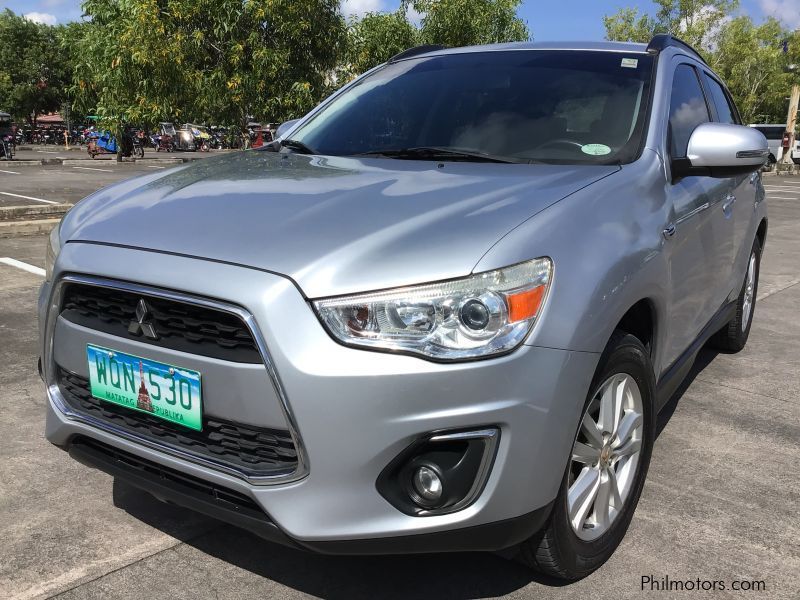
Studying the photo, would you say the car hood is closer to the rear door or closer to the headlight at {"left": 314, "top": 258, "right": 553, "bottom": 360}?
the headlight at {"left": 314, "top": 258, "right": 553, "bottom": 360}

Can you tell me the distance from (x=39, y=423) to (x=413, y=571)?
198cm

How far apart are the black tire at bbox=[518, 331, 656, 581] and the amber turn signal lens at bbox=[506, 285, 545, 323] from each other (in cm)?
34

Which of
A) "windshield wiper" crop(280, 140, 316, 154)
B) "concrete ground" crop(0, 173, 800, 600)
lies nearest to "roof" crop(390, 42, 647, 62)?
"windshield wiper" crop(280, 140, 316, 154)

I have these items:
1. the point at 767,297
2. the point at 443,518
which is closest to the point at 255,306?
the point at 443,518

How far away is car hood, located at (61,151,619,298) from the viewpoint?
72.8 inches

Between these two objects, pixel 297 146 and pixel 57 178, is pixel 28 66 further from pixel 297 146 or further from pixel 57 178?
pixel 297 146

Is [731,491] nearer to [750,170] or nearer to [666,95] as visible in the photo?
[750,170]

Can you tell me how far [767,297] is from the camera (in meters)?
6.69

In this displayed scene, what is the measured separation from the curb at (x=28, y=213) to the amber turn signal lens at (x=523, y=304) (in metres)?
8.72

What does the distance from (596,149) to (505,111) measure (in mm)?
443

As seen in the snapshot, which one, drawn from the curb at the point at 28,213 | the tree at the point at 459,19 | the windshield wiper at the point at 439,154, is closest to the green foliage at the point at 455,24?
the tree at the point at 459,19

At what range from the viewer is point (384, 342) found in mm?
1794

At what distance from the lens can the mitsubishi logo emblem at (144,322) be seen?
6.51ft

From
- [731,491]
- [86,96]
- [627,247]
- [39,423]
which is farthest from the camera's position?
[86,96]
